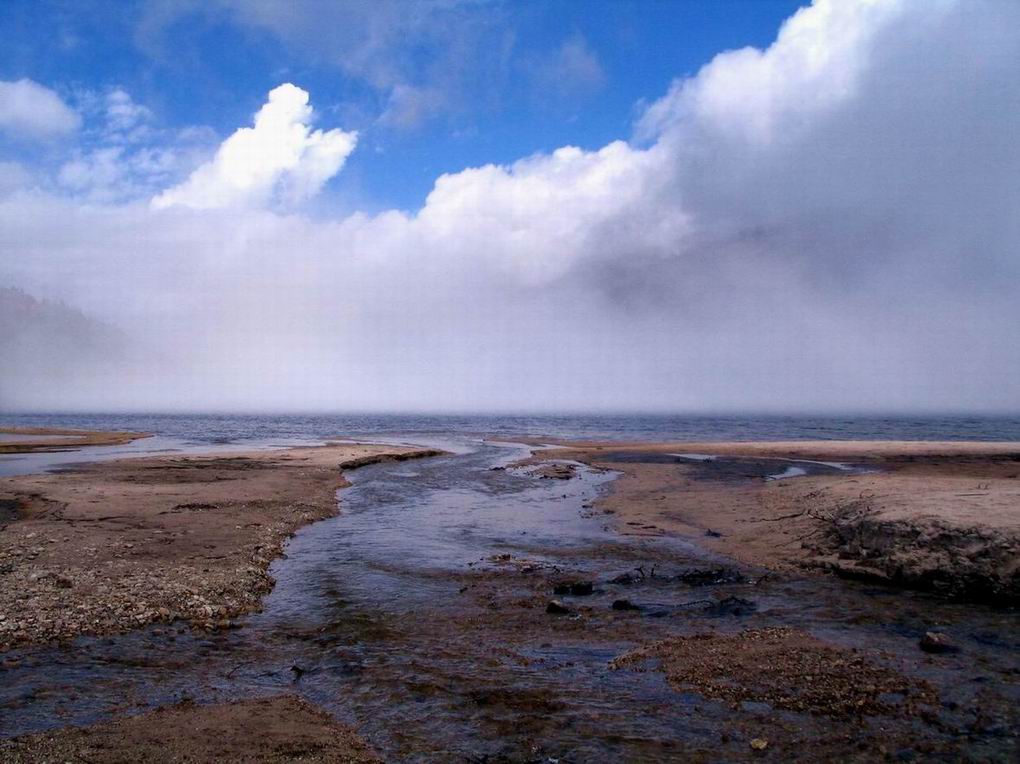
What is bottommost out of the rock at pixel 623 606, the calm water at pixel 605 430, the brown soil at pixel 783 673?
the calm water at pixel 605 430

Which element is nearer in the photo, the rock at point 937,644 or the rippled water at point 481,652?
the rippled water at point 481,652

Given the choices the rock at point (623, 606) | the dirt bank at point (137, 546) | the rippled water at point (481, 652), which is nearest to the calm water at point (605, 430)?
the dirt bank at point (137, 546)

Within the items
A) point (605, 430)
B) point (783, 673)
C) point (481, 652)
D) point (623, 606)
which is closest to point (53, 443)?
point (481, 652)

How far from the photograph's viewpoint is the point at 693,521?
76.0ft

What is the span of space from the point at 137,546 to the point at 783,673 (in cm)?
1702

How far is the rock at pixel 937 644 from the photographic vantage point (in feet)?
33.0

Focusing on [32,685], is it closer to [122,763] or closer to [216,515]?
[122,763]

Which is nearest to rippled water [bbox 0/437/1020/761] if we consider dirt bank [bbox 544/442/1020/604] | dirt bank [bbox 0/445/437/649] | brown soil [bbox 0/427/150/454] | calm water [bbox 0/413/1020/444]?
dirt bank [bbox 0/445/437/649]

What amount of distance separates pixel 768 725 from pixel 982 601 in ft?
27.3

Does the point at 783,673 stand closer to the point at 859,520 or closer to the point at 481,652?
the point at 481,652

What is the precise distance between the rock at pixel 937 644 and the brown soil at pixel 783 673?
135 cm

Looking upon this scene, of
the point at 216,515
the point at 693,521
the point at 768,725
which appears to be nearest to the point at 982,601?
the point at 768,725

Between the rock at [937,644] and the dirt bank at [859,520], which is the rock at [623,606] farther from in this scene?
the dirt bank at [859,520]

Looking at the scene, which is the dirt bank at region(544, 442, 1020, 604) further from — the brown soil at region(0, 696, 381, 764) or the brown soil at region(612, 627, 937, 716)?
the brown soil at region(0, 696, 381, 764)
